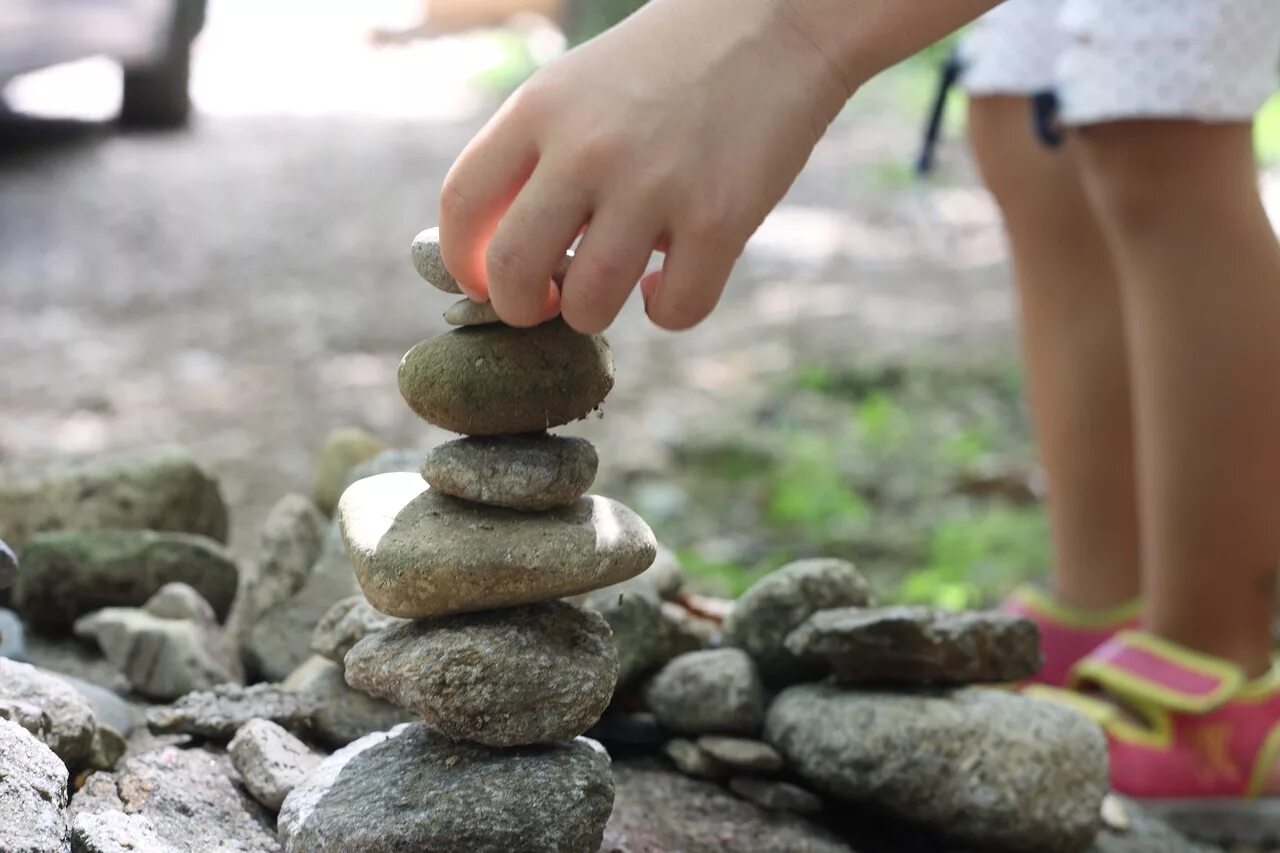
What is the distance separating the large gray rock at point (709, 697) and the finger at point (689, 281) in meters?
0.88

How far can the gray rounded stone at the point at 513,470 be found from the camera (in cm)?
162

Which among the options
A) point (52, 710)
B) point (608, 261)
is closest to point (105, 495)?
point (52, 710)

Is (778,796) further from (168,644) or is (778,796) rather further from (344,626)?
(168,644)

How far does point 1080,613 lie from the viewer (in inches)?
117

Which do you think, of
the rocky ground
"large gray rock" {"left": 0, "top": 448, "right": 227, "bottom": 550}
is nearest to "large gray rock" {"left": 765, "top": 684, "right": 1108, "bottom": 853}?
the rocky ground

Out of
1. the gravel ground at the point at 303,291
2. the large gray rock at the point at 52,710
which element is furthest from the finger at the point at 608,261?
the gravel ground at the point at 303,291

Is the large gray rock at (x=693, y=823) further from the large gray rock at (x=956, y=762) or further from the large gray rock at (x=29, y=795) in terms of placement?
the large gray rock at (x=29, y=795)

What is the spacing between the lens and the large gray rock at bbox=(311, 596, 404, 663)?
6.62 feet

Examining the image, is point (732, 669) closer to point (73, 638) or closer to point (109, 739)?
point (109, 739)

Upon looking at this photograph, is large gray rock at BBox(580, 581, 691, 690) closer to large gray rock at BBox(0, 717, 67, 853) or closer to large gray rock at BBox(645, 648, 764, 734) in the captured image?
large gray rock at BBox(645, 648, 764, 734)

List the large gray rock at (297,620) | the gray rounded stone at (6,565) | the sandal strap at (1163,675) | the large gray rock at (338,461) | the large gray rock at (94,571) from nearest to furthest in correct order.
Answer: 1. the gray rounded stone at (6,565)
2. the large gray rock at (297,620)
3. the large gray rock at (94,571)
4. the sandal strap at (1163,675)
5. the large gray rock at (338,461)

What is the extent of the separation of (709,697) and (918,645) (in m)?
0.32

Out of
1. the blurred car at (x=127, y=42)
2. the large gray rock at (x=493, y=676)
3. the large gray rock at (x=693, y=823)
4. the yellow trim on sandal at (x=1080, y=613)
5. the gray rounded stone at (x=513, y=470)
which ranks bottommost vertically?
the large gray rock at (x=693, y=823)

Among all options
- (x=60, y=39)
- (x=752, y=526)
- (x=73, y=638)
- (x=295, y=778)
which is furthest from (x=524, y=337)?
(x=60, y=39)
